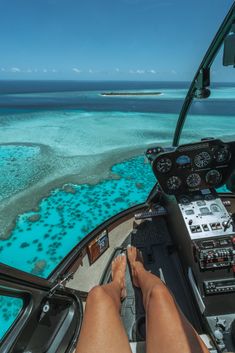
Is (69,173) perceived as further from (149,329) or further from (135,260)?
(149,329)

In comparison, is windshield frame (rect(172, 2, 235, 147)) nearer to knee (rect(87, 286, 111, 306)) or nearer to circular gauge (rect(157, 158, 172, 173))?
circular gauge (rect(157, 158, 172, 173))

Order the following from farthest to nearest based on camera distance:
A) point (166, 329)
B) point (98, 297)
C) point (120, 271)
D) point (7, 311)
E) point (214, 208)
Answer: point (7, 311) < point (214, 208) < point (120, 271) < point (98, 297) < point (166, 329)

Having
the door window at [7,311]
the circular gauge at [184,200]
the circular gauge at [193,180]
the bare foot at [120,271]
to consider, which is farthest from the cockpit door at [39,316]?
the door window at [7,311]

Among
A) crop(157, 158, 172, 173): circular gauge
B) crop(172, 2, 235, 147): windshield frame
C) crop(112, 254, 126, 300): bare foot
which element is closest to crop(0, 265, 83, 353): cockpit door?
crop(112, 254, 126, 300): bare foot

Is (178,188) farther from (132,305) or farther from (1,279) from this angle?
(1,279)

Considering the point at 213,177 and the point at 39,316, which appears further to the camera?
the point at 213,177

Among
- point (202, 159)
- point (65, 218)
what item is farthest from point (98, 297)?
point (65, 218)
